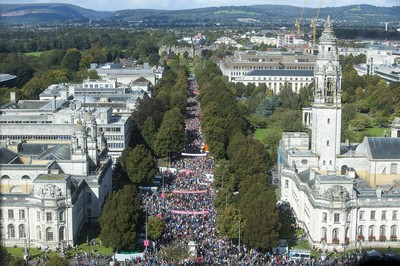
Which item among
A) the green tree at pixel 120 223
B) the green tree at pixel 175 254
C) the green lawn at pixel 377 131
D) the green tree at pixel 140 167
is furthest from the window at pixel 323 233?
the green lawn at pixel 377 131

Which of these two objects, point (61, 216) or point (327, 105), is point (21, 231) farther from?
point (327, 105)

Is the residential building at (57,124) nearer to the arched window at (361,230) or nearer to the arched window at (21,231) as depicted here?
the arched window at (21,231)

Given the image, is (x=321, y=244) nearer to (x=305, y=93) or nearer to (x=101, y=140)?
(x=101, y=140)

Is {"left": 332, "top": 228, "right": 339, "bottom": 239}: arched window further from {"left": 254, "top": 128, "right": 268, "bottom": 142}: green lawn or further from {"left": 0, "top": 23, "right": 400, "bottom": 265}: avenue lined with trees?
{"left": 254, "top": 128, "right": 268, "bottom": 142}: green lawn

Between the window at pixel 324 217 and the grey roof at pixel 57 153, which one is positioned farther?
the grey roof at pixel 57 153

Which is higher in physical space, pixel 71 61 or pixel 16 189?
pixel 71 61

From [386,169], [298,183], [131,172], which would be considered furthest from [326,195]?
[131,172]

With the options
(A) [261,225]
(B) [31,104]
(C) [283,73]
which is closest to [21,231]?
(A) [261,225]
